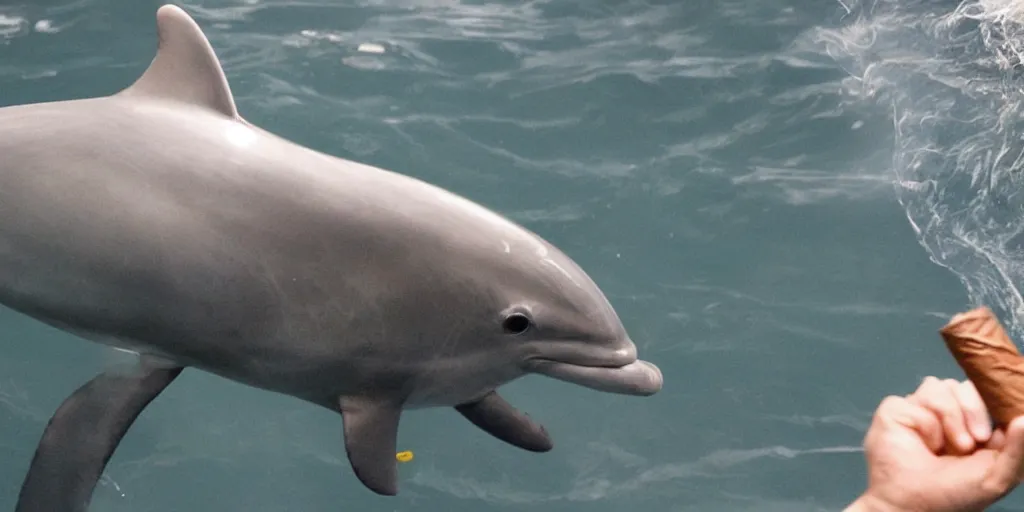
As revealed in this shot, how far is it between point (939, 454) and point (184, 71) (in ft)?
11.2

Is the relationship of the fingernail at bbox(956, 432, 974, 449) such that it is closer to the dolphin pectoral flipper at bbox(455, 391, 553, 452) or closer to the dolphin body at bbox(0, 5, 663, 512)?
the dolphin body at bbox(0, 5, 663, 512)

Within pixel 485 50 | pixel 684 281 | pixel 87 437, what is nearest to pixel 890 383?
pixel 684 281

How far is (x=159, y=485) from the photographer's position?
12.0 meters

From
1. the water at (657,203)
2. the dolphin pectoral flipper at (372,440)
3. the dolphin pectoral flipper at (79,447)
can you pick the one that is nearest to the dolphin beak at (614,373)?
the dolphin pectoral flipper at (372,440)

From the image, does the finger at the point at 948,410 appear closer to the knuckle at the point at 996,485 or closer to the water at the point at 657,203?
the knuckle at the point at 996,485

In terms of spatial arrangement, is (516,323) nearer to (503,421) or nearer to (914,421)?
(503,421)

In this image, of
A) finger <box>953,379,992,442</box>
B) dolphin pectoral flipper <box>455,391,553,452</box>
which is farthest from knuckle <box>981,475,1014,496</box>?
dolphin pectoral flipper <box>455,391,553,452</box>

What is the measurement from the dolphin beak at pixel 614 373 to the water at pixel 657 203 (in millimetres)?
8197

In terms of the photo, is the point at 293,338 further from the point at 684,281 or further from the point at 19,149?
the point at 684,281

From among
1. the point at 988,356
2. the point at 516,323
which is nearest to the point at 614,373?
the point at 516,323

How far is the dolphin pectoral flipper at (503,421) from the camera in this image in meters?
4.30

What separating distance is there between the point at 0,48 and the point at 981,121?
1496cm

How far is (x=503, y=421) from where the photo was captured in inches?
173

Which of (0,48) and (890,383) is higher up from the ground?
(0,48)
